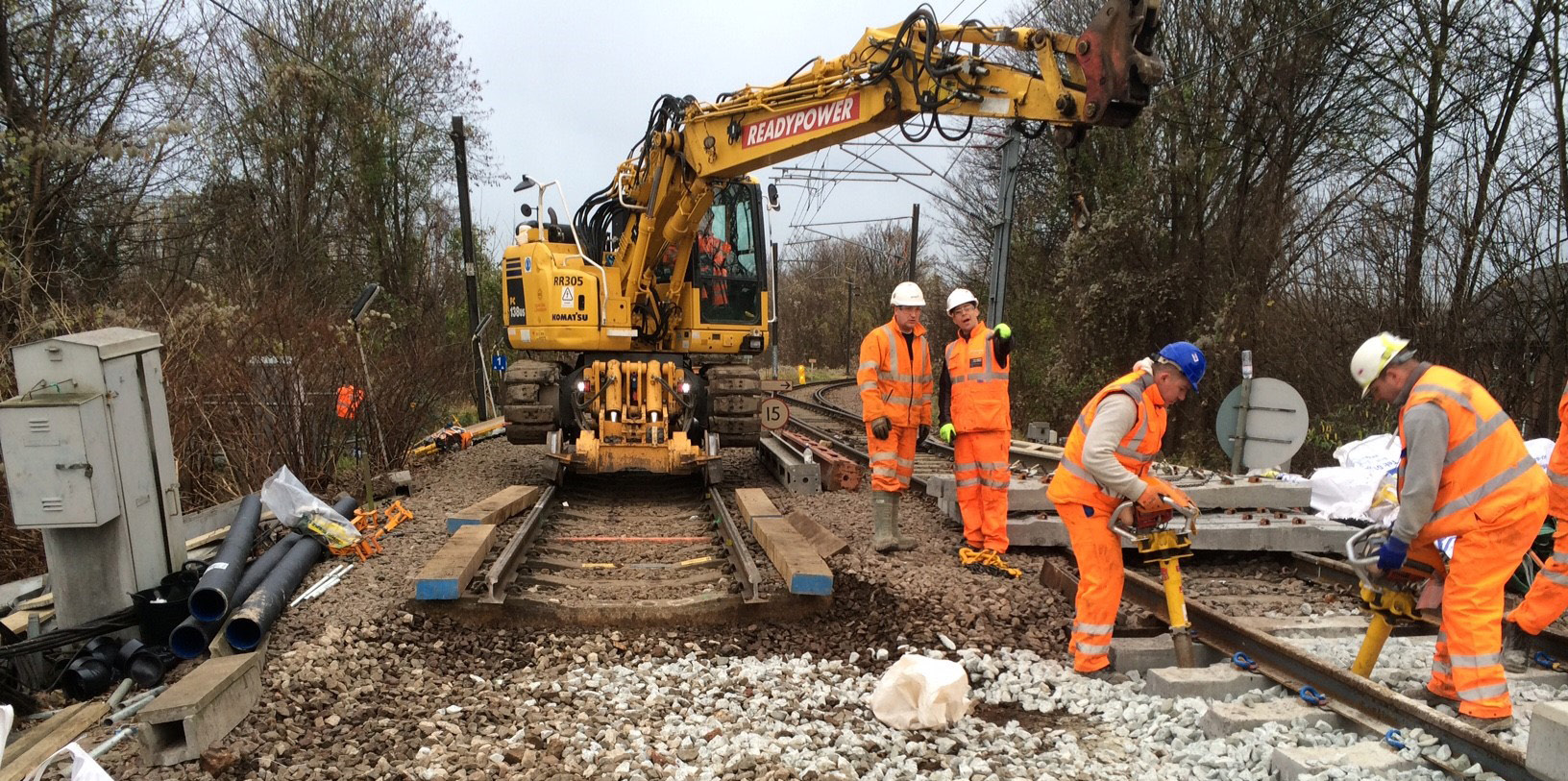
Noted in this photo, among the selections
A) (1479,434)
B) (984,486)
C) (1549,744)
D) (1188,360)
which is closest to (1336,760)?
(1549,744)

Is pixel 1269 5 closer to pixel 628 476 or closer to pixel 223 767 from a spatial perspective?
pixel 628 476

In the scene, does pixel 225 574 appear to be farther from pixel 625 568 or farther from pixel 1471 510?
pixel 1471 510

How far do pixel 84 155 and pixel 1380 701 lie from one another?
1068 cm

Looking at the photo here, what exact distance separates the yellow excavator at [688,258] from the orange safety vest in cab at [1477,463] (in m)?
2.94

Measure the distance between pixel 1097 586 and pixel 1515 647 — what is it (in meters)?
2.10

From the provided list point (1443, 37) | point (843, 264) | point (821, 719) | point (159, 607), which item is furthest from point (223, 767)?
point (843, 264)

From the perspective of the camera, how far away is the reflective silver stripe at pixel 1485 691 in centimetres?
336

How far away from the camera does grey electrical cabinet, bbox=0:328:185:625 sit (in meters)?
4.31

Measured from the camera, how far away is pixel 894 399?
6.46 metres

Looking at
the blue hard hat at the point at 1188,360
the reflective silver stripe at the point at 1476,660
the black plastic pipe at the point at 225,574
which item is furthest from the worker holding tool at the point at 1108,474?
the black plastic pipe at the point at 225,574

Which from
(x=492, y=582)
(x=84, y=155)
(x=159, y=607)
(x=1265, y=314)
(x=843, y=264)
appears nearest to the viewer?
(x=159, y=607)

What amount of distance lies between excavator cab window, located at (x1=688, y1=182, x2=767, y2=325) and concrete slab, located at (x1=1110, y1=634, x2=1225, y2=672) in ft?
20.6

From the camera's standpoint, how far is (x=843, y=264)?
161 ft

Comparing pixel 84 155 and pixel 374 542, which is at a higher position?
pixel 84 155
